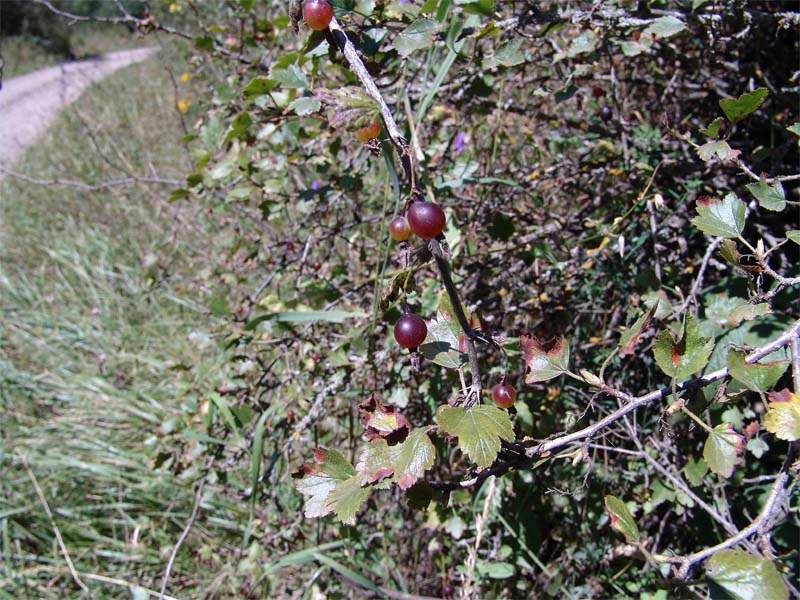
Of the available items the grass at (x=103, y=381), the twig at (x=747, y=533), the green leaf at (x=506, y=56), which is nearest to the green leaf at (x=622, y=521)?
the twig at (x=747, y=533)

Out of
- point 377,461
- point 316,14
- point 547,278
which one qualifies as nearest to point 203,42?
point 316,14

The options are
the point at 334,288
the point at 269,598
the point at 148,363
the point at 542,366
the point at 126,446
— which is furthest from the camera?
the point at 148,363

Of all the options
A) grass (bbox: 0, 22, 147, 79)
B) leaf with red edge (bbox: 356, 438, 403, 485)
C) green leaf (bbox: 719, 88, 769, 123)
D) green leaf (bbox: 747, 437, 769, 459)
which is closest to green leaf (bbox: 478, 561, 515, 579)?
green leaf (bbox: 747, 437, 769, 459)

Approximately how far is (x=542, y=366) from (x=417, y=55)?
128 centimetres

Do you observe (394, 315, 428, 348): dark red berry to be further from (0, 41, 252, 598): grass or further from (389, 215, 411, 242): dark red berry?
(0, 41, 252, 598): grass

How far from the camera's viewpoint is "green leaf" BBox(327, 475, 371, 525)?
69 cm

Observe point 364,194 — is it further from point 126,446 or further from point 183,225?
point 183,225

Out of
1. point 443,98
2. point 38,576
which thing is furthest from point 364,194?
point 38,576

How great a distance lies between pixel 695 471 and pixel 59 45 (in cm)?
1613

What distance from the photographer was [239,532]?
6.48ft

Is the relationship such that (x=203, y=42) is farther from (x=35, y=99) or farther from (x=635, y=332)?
(x=35, y=99)

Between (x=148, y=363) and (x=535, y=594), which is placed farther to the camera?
(x=148, y=363)

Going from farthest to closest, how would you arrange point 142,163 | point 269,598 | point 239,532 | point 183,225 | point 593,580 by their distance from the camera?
point 142,163 < point 183,225 < point 239,532 < point 269,598 < point 593,580

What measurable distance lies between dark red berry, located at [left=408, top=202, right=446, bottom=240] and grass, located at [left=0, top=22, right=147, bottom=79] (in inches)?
499
